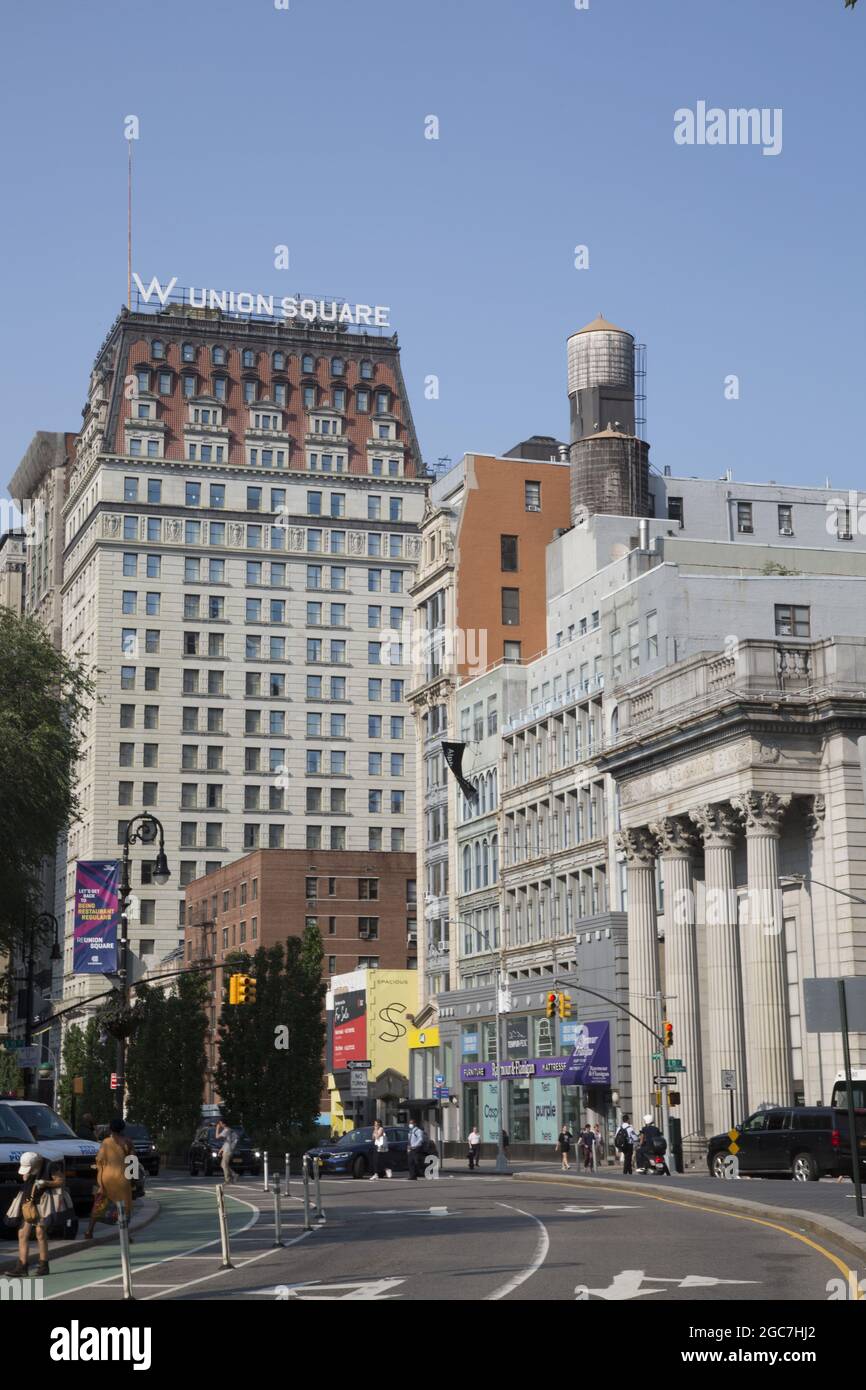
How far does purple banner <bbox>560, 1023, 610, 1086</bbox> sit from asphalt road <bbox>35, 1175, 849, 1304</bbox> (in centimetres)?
3823

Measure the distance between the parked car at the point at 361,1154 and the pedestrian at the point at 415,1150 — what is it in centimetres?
586

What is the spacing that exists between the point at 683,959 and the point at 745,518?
38.4m

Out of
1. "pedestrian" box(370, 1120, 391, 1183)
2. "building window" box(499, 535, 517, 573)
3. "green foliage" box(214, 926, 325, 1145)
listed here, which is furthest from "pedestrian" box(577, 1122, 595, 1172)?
"building window" box(499, 535, 517, 573)

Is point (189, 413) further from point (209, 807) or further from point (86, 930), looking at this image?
point (86, 930)

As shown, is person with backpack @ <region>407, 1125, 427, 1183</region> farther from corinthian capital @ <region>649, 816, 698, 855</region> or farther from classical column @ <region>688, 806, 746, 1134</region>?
corinthian capital @ <region>649, 816, 698, 855</region>

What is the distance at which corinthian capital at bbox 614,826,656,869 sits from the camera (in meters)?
73.2

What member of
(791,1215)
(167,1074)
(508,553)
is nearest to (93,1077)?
(167,1074)

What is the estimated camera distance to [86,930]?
1944 inches

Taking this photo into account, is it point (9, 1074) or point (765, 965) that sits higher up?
point (765, 965)

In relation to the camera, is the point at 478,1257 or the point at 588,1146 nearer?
the point at 478,1257

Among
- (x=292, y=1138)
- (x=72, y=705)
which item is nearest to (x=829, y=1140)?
(x=72, y=705)

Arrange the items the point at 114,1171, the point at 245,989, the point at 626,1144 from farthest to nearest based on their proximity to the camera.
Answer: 1. the point at 626,1144
2. the point at 245,989
3. the point at 114,1171

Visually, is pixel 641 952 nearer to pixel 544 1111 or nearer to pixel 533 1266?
pixel 544 1111

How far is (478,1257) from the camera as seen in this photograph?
22.9m
